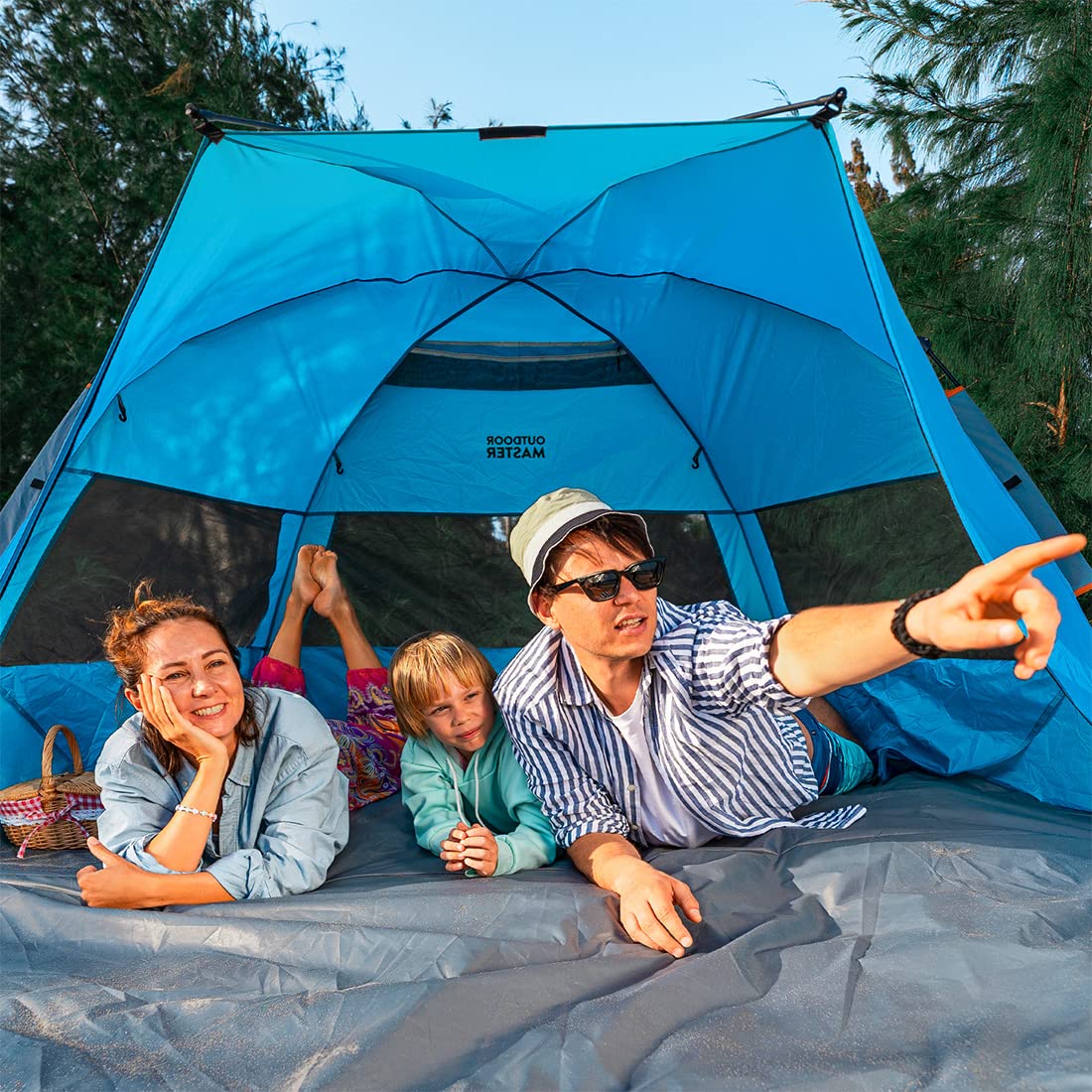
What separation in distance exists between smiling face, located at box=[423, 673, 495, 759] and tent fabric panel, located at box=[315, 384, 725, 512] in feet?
4.73

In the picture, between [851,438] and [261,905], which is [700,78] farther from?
[261,905]

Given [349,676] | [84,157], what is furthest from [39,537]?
[84,157]

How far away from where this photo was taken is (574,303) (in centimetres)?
356

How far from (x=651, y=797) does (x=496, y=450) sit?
1.89 metres

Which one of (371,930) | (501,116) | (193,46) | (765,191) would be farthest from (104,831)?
(501,116)

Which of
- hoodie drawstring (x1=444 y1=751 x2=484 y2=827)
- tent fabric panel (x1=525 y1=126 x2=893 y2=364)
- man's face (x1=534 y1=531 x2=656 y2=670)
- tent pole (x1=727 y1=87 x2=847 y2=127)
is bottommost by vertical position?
hoodie drawstring (x1=444 y1=751 x2=484 y2=827)

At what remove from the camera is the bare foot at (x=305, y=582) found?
3379mm

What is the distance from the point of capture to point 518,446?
12.2ft

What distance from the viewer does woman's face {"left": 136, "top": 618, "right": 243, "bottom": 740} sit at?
2.07 metres

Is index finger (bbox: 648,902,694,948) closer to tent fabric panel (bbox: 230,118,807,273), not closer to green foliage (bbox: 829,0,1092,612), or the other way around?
tent fabric panel (bbox: 230,118,807,273)

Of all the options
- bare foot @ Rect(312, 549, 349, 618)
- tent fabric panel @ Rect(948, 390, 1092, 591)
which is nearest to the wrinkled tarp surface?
tent fabric panel @ Rect(948, 390, 1092, 591)

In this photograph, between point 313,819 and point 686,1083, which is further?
point 313,819

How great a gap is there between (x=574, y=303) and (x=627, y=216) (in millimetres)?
700

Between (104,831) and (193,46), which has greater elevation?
(193,46)
